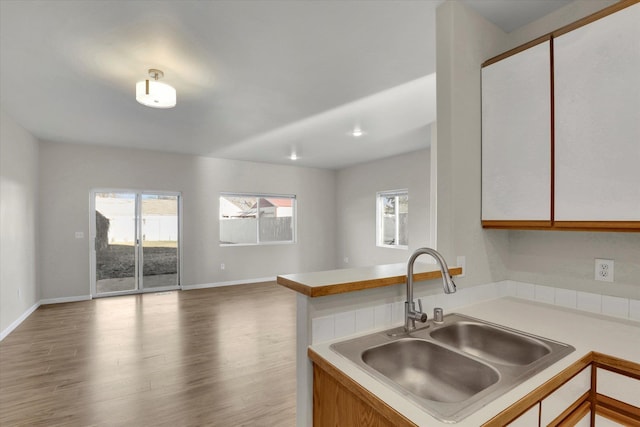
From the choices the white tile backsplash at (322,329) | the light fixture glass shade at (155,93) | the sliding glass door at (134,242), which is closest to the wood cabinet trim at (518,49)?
the white tile backsplash at (322,329)

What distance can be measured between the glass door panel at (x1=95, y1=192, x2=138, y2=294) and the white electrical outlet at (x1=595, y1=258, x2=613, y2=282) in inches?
251

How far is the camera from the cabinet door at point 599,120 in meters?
1.25

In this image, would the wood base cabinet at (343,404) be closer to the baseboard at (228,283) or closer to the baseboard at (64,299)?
the baseboard at (228,283)

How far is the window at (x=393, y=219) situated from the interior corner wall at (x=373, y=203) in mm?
117

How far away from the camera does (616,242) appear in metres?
1.54

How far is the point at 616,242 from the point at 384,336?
135cm

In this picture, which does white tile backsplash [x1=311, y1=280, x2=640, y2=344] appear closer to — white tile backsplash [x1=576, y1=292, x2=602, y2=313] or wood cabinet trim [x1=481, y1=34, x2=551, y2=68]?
white tile backsplash [x1=576, y1=292, x2=602, y2=313]

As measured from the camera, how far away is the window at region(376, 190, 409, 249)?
6.04 metres

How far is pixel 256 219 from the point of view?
6.80 metres

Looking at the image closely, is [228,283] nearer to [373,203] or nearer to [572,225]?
[373,203]

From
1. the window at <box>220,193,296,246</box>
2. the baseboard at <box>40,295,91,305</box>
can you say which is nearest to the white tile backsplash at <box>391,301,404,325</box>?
the window at <box>220,193,296,246</box>

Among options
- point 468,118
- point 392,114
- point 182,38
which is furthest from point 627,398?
point 392,114

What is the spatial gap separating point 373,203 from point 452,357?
560cm

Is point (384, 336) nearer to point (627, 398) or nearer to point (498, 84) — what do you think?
point (627, 398)
